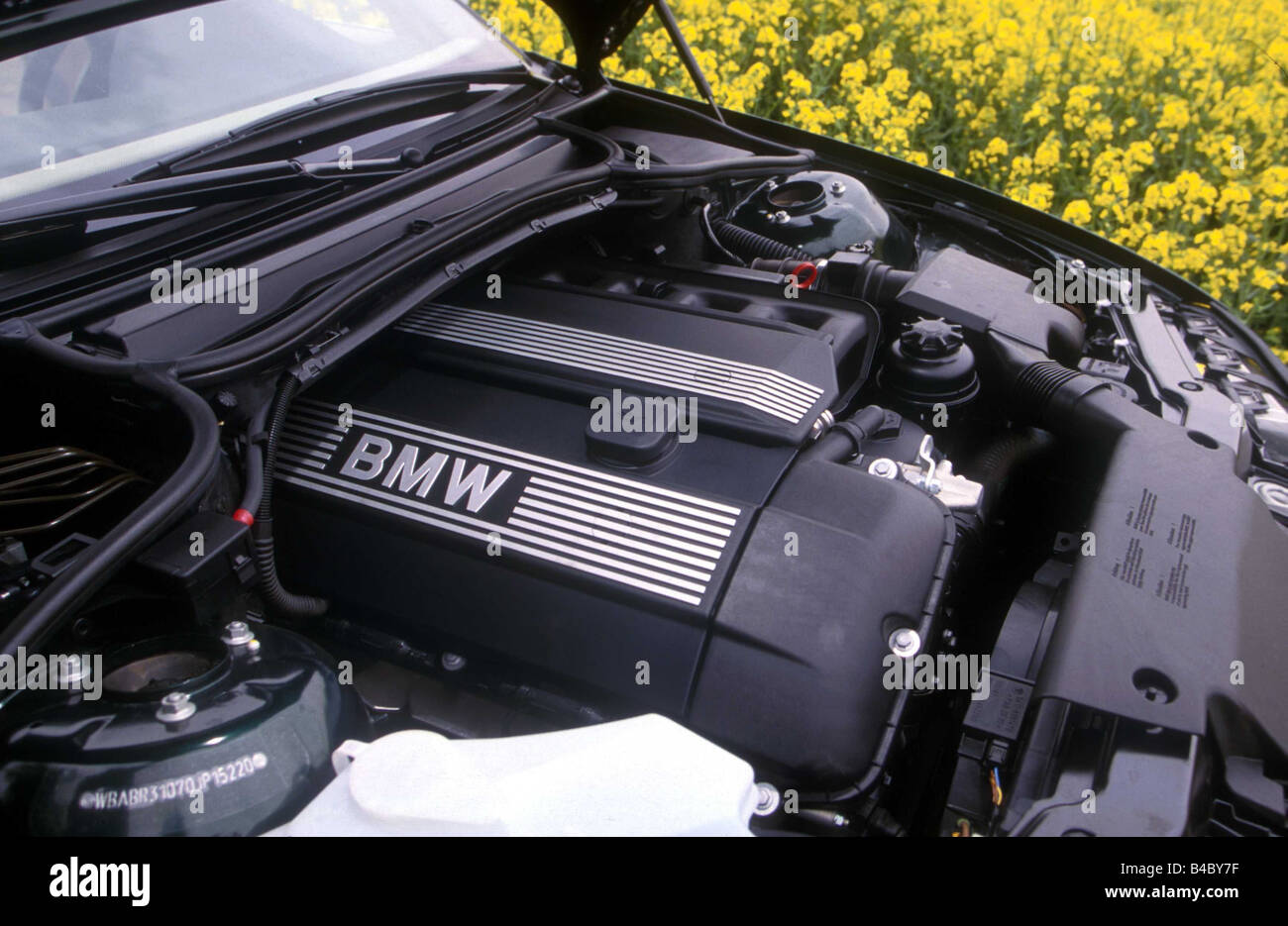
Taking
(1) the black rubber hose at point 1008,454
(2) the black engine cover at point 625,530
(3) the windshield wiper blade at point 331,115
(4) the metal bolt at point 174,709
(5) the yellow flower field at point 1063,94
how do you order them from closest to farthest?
(4) the metal bolt at point 174,709, (2) the black engine cover at point 625,530, (3) the windshield wiper blade at point 331,115, (1) the black rubber hose at point 1008,454, (5) the yellow flower field at point 1063,94

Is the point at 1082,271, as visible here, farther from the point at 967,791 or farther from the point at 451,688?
the point at 451,688

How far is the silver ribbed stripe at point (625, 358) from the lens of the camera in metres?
1.42

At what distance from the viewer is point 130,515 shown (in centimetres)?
107

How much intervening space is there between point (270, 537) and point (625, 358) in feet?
1.90

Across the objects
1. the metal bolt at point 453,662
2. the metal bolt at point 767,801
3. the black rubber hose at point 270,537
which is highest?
the black rubber hose at point 270,537

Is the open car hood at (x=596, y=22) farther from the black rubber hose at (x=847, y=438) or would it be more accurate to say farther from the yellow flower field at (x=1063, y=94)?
the yellow flower field at (x=1063, y=94)

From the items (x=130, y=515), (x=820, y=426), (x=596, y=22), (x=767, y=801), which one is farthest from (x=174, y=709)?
(x=596, y=22)

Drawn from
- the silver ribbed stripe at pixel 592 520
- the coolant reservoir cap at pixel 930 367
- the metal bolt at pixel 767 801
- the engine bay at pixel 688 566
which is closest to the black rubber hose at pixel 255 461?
the engine bay at pixel 688 566

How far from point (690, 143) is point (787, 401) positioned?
3.25 feet

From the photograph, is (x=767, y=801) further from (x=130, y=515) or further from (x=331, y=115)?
(x=331, y=115)

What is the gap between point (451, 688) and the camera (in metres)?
1.36

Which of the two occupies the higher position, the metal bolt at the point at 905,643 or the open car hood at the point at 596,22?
the open car hood at the point at 596,22

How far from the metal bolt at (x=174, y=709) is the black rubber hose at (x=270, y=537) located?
0.29 metres
